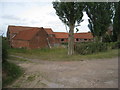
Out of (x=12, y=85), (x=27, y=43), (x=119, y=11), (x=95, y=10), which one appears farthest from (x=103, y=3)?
(x=12, y=85)

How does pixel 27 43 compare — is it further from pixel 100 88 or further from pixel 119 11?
pixel 100 88

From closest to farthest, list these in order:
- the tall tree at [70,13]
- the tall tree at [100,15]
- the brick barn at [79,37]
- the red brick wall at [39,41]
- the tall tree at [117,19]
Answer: the tall tree at [70,13] < the tall tree at [100,15] < the tall tree at [117,19] < the red brick wall at [39,41] < the brick barn at [79,37]

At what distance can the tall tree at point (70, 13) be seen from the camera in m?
14.1


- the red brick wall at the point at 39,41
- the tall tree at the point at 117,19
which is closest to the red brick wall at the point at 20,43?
the red brick wall at the point at 39,41

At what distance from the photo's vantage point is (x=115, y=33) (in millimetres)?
28875

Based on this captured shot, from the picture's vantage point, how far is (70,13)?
571 inches

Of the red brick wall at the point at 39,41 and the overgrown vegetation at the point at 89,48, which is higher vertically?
the red brick wall at the point at 39,41

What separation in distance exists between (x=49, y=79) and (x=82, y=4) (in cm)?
1098

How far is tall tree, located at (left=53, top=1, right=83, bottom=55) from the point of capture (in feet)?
46.4

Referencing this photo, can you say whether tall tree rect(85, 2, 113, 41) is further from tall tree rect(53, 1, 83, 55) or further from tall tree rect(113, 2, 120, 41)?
tall tree rect(53, 1, 83, 55)

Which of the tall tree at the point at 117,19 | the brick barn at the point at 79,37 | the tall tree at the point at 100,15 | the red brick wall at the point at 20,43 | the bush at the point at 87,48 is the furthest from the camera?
the brick barn at the point at 79,37

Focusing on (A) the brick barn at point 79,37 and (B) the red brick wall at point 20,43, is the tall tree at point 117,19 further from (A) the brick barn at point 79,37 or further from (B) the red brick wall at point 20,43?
(B) the red brick wall at point 20,43

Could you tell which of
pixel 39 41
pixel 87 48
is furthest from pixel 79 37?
pixel 87 48

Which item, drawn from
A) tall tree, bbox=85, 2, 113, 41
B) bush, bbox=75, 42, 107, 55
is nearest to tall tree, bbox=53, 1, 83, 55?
bush, bbox=75, 42, 107, 55
